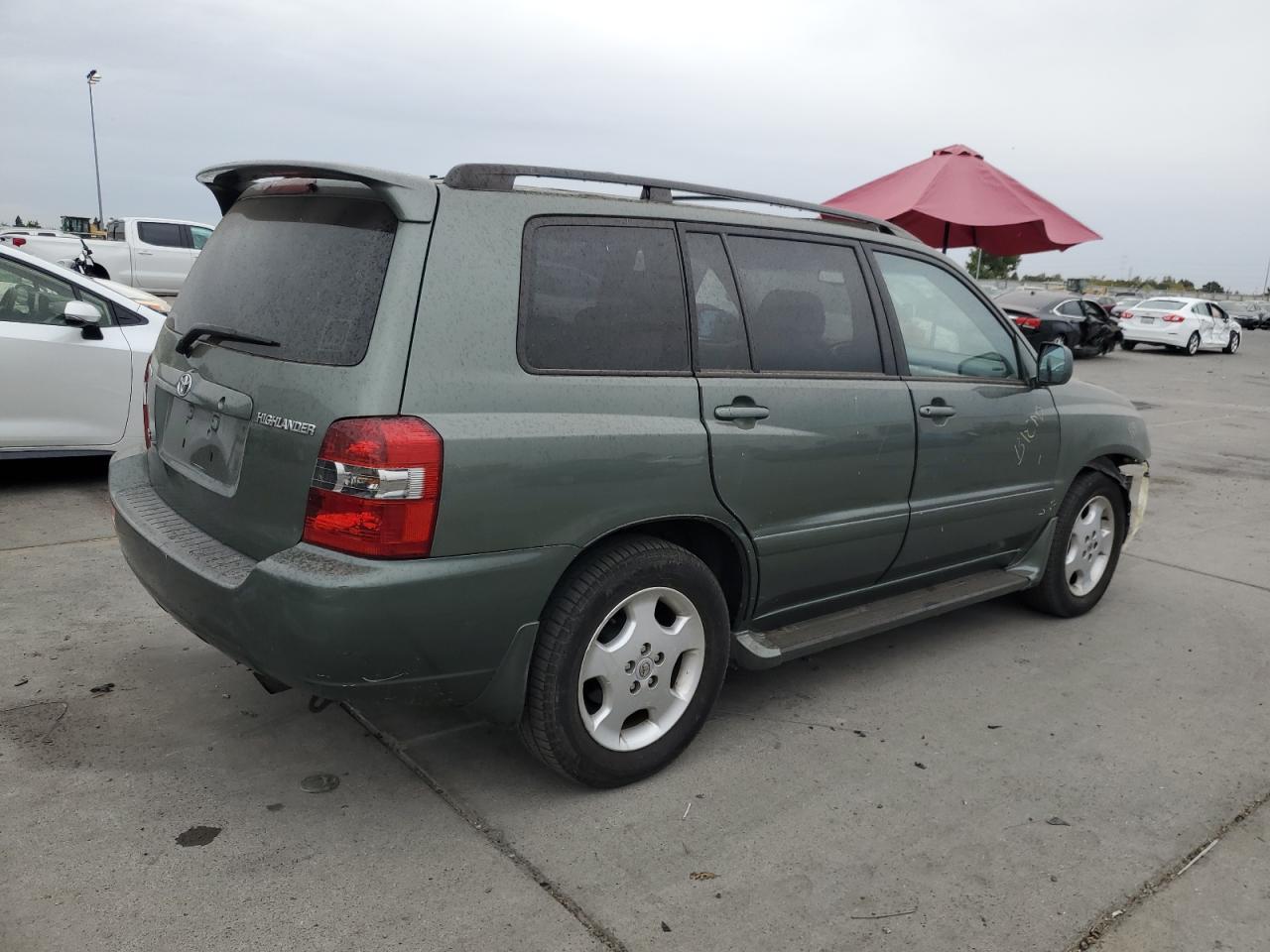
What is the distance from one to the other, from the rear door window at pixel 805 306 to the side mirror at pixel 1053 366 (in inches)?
39.8

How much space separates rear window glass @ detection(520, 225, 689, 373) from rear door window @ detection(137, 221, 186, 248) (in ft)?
68.4

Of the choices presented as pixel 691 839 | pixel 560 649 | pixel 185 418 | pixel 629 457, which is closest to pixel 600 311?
pixel 629 457

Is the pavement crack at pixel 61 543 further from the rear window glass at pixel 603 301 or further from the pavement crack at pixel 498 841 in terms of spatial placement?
the rear window glass at pixel 603 301

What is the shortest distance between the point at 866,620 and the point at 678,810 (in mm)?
1106

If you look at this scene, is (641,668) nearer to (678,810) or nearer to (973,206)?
(678,810)

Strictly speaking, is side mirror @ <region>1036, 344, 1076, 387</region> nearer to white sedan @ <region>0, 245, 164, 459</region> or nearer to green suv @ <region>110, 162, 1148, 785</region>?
green suv @ <region>110, 162, 1148, 785</region>

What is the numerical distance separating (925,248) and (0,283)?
5.28m

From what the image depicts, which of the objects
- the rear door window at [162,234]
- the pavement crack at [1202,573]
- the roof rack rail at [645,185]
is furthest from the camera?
the rear door window at [162,234]

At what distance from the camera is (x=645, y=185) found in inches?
126

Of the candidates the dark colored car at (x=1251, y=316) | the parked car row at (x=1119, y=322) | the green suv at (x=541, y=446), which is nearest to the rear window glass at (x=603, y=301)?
the green suv at (x=541, y=446)

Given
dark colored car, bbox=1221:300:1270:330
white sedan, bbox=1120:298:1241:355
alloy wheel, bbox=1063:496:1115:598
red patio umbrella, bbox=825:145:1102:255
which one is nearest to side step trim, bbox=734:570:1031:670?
alloy wheel, bbox=1063:496:1115:598

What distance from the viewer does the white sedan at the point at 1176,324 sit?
1003 inches

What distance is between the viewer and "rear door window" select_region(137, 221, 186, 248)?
20906 mm

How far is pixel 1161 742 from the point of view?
3541 millimetres
